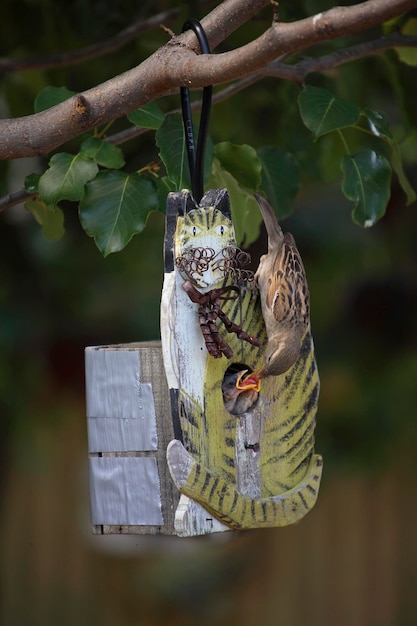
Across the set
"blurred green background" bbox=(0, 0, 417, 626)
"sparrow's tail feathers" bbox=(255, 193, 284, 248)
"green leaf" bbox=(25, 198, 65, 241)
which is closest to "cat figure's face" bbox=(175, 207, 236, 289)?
"sparrow's tail feathers" bbox=(255, 193, 284, 248)

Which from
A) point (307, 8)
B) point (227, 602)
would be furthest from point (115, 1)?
point (227, 602)

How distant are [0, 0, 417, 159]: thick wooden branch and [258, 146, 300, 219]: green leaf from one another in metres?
0.52

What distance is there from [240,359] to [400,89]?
1.01 metres

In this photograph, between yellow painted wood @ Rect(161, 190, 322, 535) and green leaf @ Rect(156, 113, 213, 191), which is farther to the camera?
green leaf @ Rect(156, 113, 213, 191)

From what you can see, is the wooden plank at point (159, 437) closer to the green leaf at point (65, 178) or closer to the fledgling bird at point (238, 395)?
the fledgling bird at point (238, 395)

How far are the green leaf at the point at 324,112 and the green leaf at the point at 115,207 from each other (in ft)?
0.89

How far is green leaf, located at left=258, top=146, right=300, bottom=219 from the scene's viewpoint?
6.15ft

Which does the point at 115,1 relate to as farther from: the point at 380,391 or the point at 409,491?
the point at 409,491

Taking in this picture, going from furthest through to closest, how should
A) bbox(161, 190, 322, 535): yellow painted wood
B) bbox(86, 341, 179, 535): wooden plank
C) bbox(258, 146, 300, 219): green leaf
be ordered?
bbox(258, 146, 300, 219): green leaf, bbox(86, 341, 179, 535): wooden plank, bbox(161, 190, 322, 535): yellow painted wood

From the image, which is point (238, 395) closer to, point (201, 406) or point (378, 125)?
point (201, 406)

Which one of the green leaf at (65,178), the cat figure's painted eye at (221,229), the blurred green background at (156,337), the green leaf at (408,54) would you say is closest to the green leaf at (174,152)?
the green leaf at (65,178)

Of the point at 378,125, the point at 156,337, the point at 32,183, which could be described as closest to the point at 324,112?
the point at 378,125

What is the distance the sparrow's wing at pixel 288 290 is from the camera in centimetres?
125

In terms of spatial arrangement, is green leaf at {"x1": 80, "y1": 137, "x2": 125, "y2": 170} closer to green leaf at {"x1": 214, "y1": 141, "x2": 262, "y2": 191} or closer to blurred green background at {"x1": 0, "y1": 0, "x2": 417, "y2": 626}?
green leaf at {"x1": 214, "y1": 141, "x2": 262, "y2": 191}
